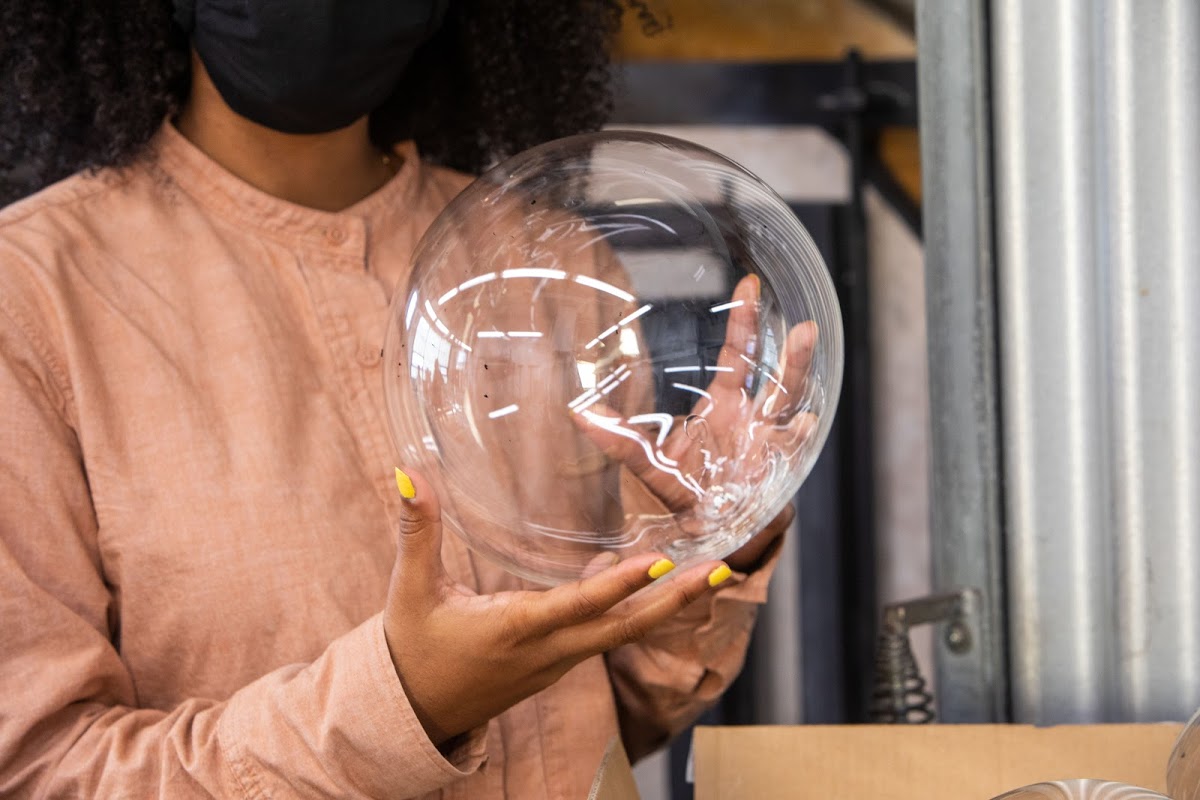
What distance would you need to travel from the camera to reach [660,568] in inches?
31.9

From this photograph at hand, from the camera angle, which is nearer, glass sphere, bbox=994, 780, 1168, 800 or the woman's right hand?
glass sphere, bbox=994, 780, 1168, 800

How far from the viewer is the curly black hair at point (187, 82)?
→ 1.18m

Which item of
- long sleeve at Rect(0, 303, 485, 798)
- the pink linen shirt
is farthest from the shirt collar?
long sleeve at Rect(0, 303, 485, 798)

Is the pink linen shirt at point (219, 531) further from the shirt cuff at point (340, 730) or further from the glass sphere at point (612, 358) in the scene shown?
the glass sphere at point (612, 358)

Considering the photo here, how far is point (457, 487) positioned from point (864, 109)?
255 centimetres

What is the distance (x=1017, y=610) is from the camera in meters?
1.20

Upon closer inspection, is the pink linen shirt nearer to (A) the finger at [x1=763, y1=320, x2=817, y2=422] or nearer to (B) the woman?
(B) the woman

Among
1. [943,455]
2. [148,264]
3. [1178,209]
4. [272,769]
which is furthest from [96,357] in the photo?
[1178,209]

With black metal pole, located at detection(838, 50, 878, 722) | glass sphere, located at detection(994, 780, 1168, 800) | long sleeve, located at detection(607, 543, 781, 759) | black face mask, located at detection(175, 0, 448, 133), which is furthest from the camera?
black metal pole, located at detection(838, 50, 878, 722)

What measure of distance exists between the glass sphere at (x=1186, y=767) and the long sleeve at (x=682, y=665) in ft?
1.17

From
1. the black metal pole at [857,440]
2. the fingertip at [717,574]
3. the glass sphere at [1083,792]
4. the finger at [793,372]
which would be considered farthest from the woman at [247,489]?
the black metal pole at [857,440]

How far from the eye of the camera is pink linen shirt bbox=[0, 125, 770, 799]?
0.93m

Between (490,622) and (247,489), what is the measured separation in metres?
0.29

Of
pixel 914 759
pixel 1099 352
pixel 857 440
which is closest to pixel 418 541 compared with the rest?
pixel 914 759
